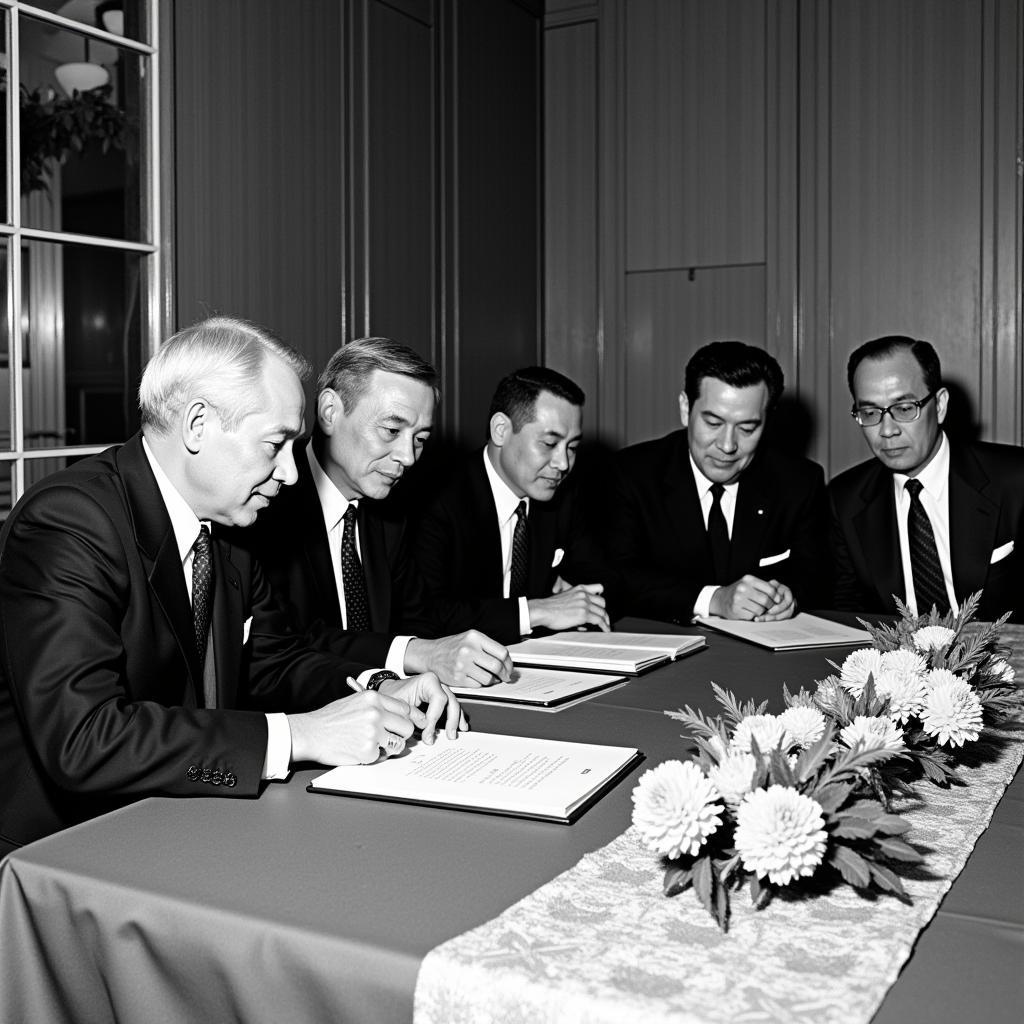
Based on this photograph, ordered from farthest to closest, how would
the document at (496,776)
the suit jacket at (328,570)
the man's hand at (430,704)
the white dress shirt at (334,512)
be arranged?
the white dress shirt at (334,512), the suit jacket at (328,570), the man's hand at (430,704), the document at (496,776)

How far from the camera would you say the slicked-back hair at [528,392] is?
393 cm

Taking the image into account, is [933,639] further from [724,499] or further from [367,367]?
[724,499]

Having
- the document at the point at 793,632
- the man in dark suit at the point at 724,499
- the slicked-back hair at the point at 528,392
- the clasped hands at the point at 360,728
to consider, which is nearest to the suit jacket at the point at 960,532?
the man in dark suit at the point at 724,499

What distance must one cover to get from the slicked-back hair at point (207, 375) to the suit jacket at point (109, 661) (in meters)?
0.10

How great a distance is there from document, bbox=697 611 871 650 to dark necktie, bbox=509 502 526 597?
0.77m

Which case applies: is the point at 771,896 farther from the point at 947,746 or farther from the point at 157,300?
the point at 157,300

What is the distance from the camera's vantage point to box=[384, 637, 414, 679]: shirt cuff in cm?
268

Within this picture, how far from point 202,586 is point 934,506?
2794 mm

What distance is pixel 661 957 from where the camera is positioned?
1183mm

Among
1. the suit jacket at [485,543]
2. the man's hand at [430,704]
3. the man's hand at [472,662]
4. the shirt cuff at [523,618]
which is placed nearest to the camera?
the man's hand at [430,704]

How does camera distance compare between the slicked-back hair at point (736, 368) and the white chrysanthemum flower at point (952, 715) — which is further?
the slicked-back hair at point (736, 368)

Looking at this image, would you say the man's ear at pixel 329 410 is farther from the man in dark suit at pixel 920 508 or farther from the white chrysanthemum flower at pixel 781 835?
the white chrysanthemum flower at pixel 781 835

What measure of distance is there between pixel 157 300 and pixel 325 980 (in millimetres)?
2817

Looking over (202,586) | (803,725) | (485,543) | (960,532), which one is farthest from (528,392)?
(803,725)
